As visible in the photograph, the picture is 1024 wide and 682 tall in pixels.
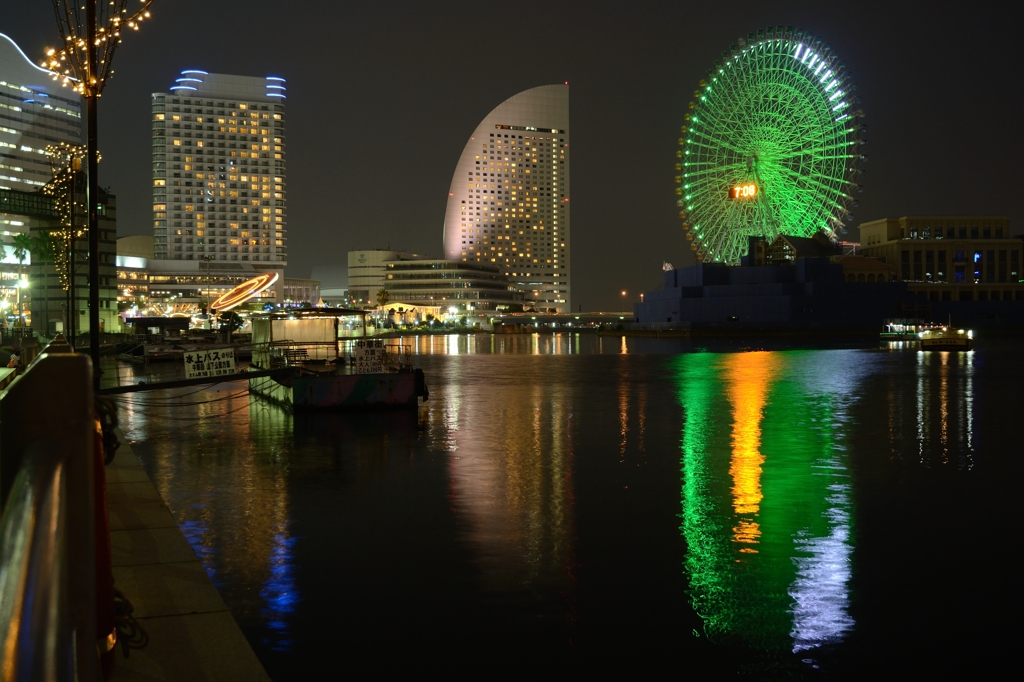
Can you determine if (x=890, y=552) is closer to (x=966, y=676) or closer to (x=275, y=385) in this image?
(x=966, y=676)

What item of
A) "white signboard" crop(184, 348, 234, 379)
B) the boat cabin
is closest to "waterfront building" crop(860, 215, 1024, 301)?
the boat cabin

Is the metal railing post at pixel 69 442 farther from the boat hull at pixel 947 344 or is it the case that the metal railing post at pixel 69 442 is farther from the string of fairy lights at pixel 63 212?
the boat hull at pixel 947 344

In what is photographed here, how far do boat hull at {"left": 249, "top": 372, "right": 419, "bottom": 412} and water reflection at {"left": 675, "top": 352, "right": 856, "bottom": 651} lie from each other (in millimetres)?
8931

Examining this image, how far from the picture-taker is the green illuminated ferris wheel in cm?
9381

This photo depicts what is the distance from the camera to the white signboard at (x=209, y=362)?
75.7ft

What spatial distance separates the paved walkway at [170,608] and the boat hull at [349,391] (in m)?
16.1

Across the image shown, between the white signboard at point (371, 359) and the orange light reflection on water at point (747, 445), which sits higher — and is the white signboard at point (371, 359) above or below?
above

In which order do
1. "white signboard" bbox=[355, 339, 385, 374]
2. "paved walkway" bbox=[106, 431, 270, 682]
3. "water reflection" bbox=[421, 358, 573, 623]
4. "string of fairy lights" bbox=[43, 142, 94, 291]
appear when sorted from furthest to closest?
1. "string of fairy lights" bbox=[43, 142, 94, 291]
2. "white signboard" bbox=[355, 339, 385, 374]
3. "water reflection" bbox=[421, 358, 573, 623]
4. "paved walkway" bbox=[106, 431, 270, 682]

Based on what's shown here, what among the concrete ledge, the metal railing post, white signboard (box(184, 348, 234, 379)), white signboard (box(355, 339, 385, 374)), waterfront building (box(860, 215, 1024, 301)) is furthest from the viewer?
waterfront building (box(860, 215, 1024, 301))

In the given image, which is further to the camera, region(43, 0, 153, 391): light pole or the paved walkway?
region(43, 0, 153, 391): light pole

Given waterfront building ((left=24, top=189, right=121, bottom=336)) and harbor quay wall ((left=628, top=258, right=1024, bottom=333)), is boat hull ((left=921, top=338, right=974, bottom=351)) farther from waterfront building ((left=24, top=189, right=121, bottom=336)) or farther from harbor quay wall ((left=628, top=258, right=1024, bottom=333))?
waterfront building ((left=24, top=189, right=121, bottom=336))

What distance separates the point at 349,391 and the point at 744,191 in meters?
81.9

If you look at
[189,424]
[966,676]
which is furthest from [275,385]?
[966,676]

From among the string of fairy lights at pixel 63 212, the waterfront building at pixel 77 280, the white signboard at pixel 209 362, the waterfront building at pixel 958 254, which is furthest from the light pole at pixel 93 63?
the waterfront building at pixel 958 254
